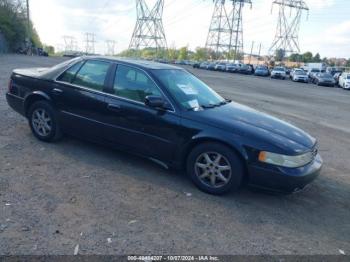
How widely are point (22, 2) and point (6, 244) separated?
79685 millimetres

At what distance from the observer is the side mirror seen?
469 cm

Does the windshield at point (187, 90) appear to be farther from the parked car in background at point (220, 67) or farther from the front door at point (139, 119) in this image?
the parked car in background at point (220, 67)

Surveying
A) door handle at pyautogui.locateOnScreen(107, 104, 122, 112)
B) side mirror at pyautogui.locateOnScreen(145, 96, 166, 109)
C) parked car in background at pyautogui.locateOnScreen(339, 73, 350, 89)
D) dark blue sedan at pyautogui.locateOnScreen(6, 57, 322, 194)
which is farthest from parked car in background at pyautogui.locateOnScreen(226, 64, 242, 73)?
side mirror at pyautogui.locateOnScreen(145, 96, 166, 109)

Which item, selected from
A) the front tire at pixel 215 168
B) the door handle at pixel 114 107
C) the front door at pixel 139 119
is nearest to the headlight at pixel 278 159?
the front tire at pixel 215 168

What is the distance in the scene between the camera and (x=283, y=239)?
370cm

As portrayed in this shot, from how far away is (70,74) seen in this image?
5703mm

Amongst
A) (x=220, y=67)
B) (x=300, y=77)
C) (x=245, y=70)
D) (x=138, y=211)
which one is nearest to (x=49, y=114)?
(x=138, y=211)

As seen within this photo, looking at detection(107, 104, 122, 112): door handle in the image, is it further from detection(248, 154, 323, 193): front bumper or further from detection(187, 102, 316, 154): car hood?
detection(248, 154, 323, 193): front bumper

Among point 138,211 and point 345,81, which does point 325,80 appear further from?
point 138,211

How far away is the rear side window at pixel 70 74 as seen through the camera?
5680 mm

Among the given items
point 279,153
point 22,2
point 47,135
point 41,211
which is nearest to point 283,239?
point 279,153

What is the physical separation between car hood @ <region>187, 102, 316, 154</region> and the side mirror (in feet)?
1.24

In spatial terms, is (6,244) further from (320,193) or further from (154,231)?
(320,193)

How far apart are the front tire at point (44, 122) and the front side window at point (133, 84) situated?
1.29m
